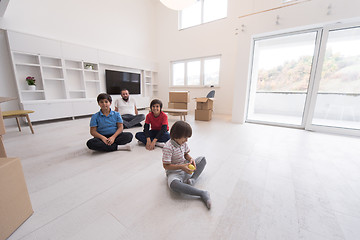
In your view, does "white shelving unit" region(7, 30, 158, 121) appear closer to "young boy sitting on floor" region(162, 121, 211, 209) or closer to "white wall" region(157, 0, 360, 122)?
"white wall" region(157, 0, 360, 122)

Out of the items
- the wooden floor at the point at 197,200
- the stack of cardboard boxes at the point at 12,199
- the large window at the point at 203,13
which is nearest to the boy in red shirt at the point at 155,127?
the wooden floor at the point at 197,200

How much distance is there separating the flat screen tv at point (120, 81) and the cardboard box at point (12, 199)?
4.73 metres

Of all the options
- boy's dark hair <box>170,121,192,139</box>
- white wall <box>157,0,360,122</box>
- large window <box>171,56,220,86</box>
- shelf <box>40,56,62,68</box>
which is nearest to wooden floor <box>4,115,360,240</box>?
boy's dark hair <box>170,121,192,139</box>

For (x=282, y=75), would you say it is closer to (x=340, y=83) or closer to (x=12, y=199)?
(x=340, y=83)

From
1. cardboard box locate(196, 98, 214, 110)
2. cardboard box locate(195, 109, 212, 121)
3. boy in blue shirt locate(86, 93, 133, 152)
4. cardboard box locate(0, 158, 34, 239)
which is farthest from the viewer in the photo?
cardboard box locate(195, 109, 212, 121)

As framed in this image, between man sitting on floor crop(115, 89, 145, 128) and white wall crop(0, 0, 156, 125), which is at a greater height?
white wall crop(0, 0, 156, 125)

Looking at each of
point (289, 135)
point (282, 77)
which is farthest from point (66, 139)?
point (282, 77)

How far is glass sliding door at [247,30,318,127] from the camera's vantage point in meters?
3.39

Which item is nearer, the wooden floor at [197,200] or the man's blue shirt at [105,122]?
the wooden floor at [197,200]

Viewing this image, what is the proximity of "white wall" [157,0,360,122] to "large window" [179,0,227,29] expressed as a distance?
29 cm

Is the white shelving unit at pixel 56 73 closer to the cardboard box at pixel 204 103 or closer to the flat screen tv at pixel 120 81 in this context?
the flat screen tv at pixel 120 81

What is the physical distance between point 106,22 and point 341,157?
6867mm

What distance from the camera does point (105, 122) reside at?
6.46 ft

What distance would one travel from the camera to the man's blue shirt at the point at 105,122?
192 centimetres
